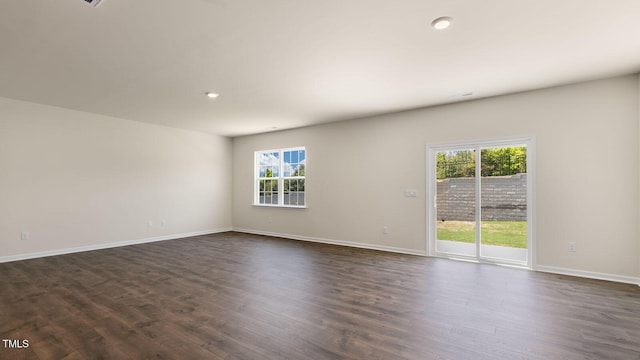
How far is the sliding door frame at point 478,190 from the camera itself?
4148mm

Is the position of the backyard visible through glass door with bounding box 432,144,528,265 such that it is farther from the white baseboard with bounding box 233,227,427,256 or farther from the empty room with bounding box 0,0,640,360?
the white baseboard with bounding box 233,227,427,256

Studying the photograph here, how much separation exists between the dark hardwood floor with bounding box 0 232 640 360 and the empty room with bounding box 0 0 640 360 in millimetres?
28

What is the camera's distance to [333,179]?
6.14 meters

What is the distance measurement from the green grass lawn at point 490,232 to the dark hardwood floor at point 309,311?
50 cm

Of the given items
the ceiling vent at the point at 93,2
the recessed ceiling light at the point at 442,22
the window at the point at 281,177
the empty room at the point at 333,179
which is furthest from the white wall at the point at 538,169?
the ceiling vent at the point at 93,2

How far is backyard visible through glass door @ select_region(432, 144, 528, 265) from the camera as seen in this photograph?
14.2ft

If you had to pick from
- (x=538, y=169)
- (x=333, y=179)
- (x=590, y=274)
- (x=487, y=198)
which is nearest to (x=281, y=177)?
(x=333, y=179)

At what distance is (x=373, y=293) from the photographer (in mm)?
3195

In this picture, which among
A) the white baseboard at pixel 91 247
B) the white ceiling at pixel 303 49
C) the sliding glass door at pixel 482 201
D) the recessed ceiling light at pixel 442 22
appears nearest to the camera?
the white ceiling at pixel 303 49

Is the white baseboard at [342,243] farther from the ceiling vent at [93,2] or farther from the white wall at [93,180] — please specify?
the ceiling vent at [93,2]

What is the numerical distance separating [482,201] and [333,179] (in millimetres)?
2806

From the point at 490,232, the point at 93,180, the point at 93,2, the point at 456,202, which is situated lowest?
the point at 490,232

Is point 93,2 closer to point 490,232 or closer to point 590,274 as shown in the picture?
point 490,232

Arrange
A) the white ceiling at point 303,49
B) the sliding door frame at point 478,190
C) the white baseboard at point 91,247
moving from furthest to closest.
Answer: the white baseboard at point 91,247 < the sliding door frame at point 478,190 < the white ceiling at point 303,49
